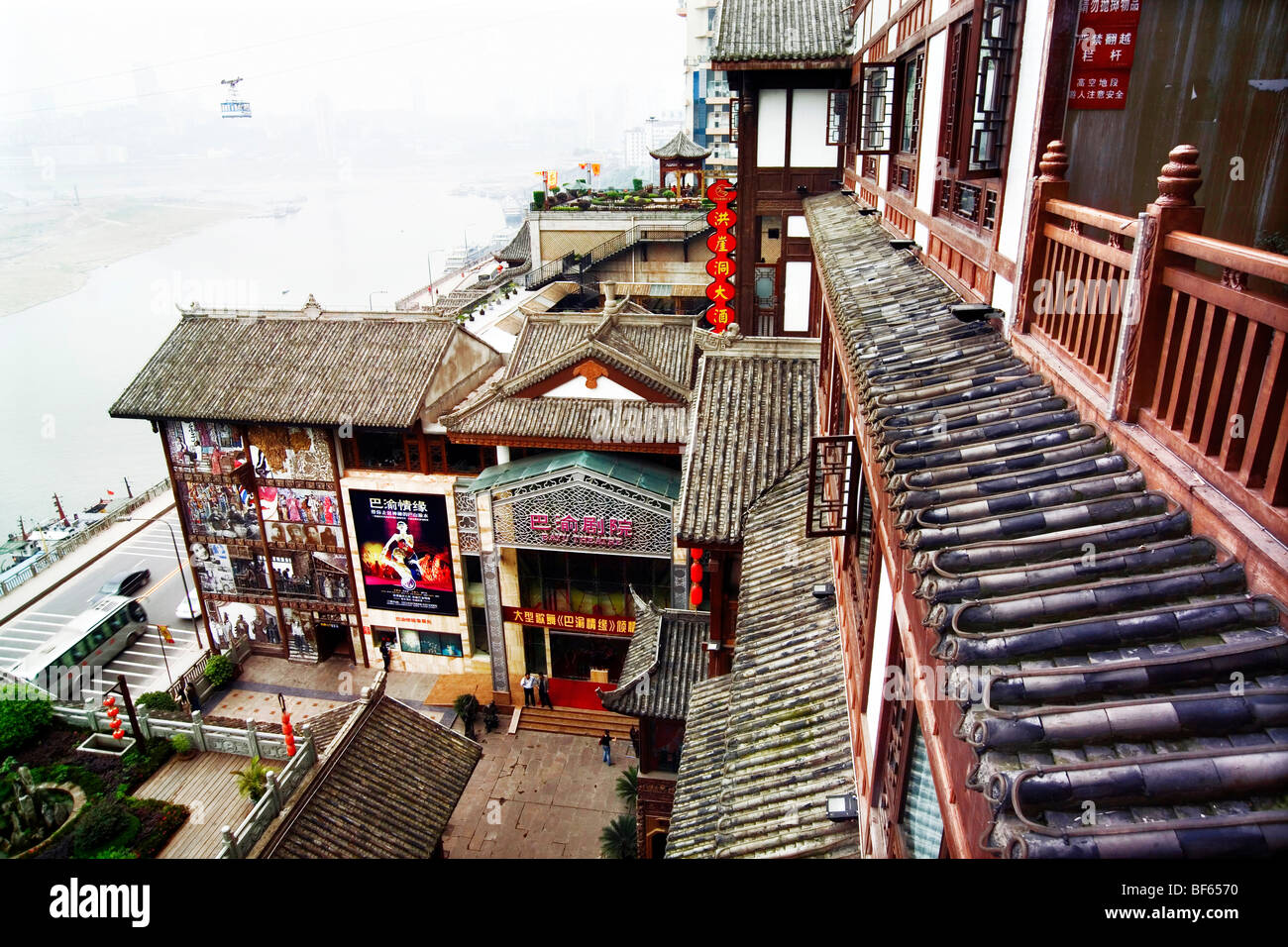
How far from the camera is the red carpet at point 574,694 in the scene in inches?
931

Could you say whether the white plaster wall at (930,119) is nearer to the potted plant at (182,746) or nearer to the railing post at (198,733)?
the railing post at (198,733)

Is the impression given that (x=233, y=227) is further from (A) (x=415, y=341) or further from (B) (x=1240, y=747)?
(B) (x=1240, y=747)

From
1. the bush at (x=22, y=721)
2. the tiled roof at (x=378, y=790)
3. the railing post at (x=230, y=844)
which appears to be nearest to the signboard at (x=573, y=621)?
the tiled roof at (x=378, y=790)

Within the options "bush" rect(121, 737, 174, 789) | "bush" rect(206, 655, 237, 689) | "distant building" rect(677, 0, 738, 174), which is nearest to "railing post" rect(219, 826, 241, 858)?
"bush" rect(121, 737, 174, 789)

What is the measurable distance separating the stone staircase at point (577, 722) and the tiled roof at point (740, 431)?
12307mm

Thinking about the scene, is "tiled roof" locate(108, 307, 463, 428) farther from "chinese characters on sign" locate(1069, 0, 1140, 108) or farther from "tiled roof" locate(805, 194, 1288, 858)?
"tiled roof" locate(805, 194, 1288, 858)

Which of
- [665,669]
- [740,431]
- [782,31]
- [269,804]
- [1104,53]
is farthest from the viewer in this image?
[782,31]

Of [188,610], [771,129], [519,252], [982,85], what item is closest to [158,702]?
[188,610]

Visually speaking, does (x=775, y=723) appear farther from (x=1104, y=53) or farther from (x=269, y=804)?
(x=269, y=804)

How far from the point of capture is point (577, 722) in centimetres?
2344

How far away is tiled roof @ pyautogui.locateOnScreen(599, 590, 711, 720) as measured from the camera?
15359 mm

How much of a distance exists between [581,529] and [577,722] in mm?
6608
